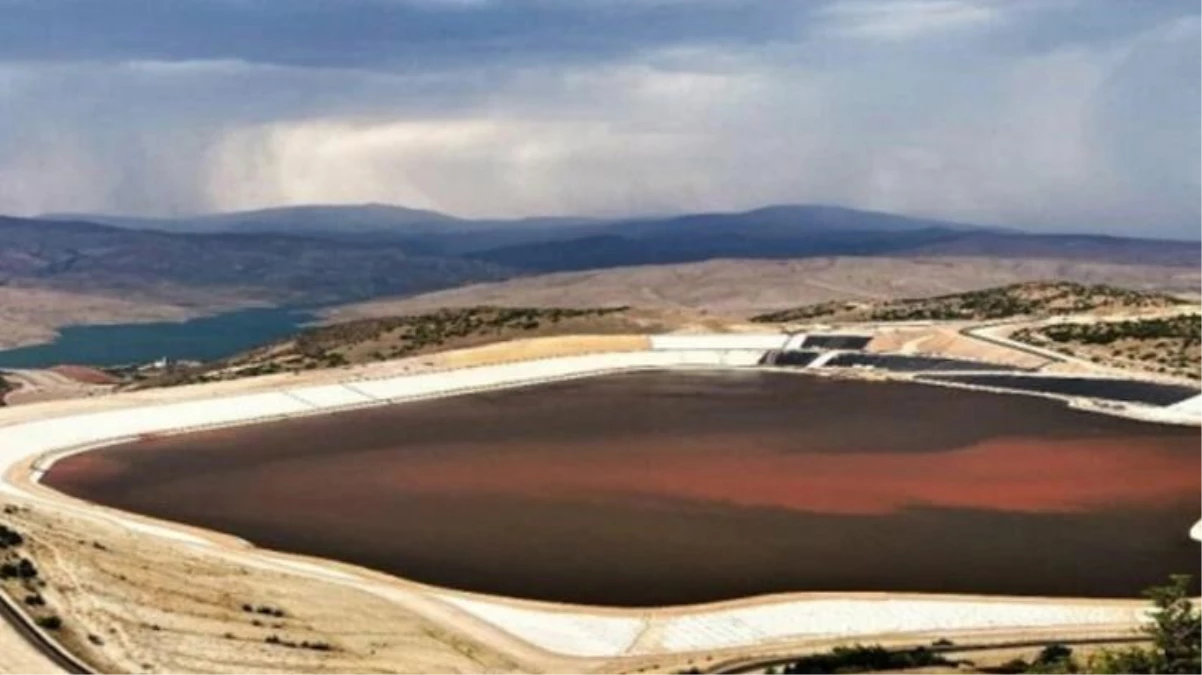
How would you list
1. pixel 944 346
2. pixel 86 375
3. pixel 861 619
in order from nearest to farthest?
pixel 861 619
pixel 944 346
pixel 86 375

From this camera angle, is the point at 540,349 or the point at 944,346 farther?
the point at 540,349

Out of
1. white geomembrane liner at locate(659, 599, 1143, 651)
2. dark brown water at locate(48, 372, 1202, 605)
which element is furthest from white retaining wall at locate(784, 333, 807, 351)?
white geomembrane liner at locate(659, 599, 1143, 651)

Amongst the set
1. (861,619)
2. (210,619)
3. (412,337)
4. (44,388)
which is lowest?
(861,619)

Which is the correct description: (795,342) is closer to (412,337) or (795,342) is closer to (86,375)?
(412,337)

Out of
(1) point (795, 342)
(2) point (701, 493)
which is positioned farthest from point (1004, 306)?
(2) point (701, 493)

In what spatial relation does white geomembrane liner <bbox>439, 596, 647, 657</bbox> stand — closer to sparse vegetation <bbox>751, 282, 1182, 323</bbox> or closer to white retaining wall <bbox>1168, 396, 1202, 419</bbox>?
white retaining wall <bbox>1168, 396, 1202, 419</bbox>

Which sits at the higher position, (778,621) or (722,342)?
(722,342)
